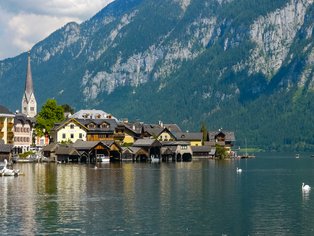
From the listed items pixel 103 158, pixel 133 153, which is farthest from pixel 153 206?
pixel 133 153

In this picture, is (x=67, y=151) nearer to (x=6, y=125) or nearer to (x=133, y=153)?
(x=6, y=125)

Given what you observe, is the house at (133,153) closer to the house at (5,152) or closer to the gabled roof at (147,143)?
the gabled roof at (147,143)

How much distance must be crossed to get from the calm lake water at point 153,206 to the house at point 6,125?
67.0 meters

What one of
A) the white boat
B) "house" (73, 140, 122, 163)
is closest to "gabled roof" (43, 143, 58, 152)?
"house" (73, 140, 122, 163)

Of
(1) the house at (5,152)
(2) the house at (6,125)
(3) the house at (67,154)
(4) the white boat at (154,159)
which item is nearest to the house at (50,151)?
(3) the house at (67,154)

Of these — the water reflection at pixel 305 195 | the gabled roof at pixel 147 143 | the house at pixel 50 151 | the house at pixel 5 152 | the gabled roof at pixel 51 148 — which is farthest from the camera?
the gabled roof at pixel 147 143

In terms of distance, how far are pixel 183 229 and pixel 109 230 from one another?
6.18 meters

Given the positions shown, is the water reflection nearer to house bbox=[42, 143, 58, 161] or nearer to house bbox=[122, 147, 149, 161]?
house bbox=[122, 147, 149, 161]

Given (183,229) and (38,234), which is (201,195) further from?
(38,234)

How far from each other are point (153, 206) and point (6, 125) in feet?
372

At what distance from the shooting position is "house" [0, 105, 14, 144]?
613 feet

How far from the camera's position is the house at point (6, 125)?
186875mm

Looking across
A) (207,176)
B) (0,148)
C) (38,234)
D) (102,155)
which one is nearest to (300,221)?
(38,234)

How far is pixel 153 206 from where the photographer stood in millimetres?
81500
